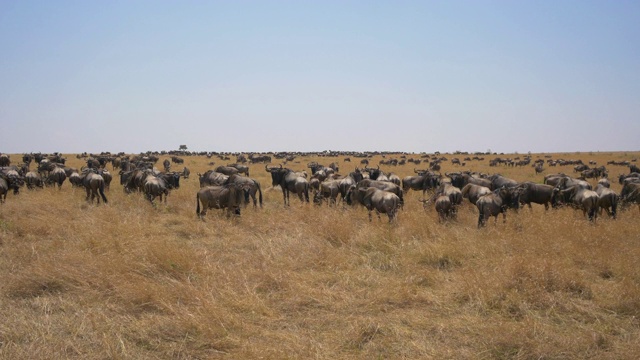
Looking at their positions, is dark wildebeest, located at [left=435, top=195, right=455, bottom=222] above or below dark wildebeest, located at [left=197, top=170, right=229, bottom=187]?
below

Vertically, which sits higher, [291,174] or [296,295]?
[291,174]

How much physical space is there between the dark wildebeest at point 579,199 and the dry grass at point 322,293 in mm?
1988

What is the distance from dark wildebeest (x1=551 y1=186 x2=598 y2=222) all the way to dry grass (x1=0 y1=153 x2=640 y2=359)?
199 cm

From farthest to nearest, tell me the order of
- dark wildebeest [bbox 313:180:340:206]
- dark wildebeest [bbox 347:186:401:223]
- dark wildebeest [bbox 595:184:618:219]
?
dark wildebeest [bbox 313:180:340:206], dark wildebeest [bbox 595:184:618:219], dark wildebeest [bbox 347:186:401:223]

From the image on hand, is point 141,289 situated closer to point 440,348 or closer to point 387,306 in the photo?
point 387,306

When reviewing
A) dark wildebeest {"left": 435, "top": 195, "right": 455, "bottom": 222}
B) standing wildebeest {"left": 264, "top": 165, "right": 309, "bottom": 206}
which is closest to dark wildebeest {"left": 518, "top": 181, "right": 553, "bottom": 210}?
dark wildebeest {"left": 435, "top": 195, "right": 455, "bottom": 222}

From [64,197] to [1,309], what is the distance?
13762 millimetres

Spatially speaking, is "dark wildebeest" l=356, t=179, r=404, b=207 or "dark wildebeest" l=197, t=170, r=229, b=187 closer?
"dark wildebeest" l=356, t=179, r=404, b=207

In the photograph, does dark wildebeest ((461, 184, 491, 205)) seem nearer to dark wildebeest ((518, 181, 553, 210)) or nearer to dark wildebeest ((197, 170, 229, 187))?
dark wildebeest ((518, 181, 553, 210))

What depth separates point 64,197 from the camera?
18375mm

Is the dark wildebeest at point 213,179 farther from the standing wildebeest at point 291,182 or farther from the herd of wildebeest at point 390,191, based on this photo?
the standing wildebeest at point 291,182

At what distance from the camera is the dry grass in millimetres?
5438

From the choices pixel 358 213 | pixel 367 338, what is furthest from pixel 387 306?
pixel 358 213

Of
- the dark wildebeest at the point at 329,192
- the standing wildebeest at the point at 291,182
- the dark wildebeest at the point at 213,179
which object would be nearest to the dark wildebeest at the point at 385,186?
the dark wildebeest at the point at 329,192
